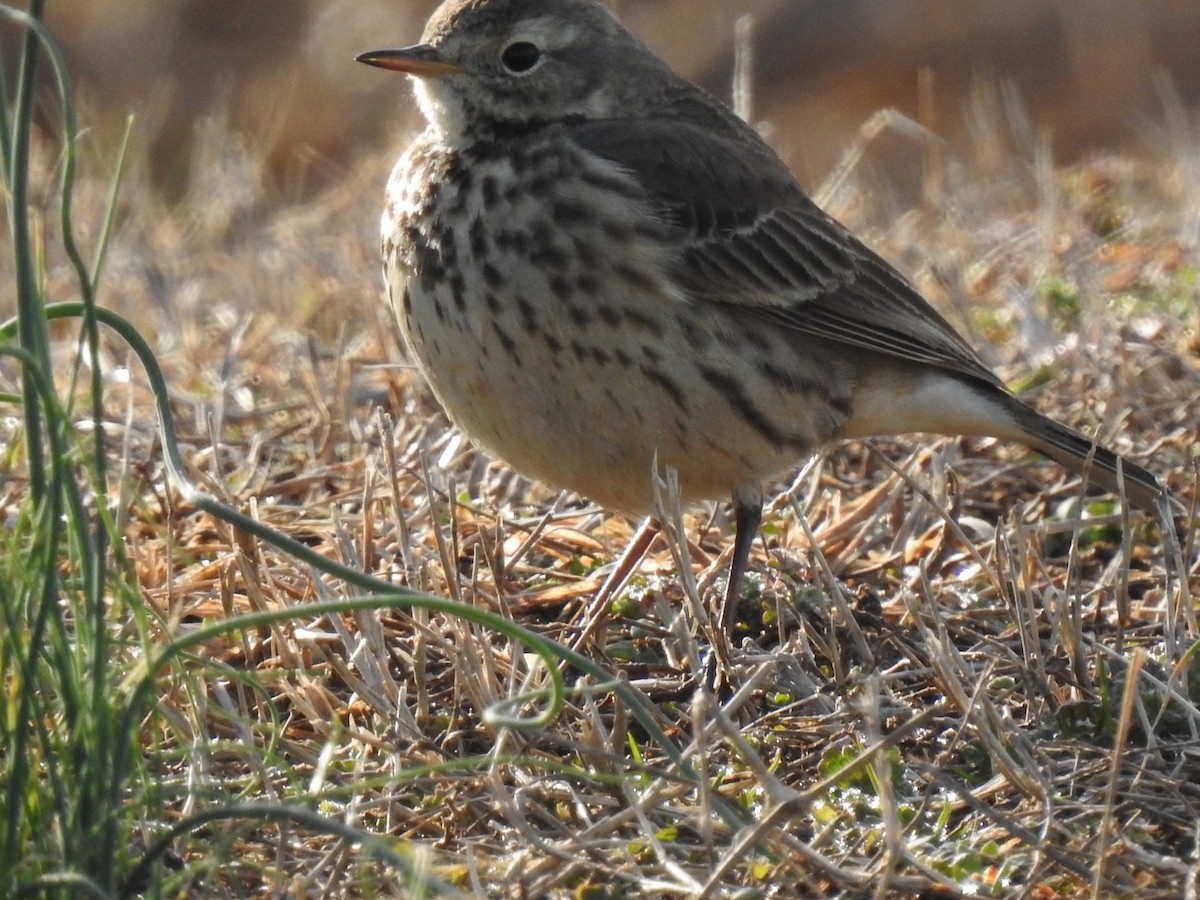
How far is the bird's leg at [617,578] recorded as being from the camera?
14.2ft

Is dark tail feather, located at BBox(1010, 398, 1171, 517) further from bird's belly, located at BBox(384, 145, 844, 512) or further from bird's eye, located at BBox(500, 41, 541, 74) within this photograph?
bird's eye, located at BBox(500, 41, 541, 74)

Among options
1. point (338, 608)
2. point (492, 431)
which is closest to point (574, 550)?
point (492, 431)

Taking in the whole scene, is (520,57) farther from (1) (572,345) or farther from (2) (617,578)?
(2) (617,578)

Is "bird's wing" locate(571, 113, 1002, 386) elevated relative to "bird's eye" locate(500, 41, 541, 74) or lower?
lower

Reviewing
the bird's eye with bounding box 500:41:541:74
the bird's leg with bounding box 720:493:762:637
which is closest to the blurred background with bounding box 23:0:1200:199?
the bird's eye with bounding box 500:41:541:74

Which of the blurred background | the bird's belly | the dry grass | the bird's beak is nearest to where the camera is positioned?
the dry grass

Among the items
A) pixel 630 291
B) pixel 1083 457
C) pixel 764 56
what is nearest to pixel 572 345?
pixel 630 291

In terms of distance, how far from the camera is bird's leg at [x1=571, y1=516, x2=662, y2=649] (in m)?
4.32

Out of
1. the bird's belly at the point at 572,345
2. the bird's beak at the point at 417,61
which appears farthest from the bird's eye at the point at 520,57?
the bird's belly at the point at 572,345

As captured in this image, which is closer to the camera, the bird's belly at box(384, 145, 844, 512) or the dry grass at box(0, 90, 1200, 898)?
the dry grass at box(0, 90, 1200, 898)

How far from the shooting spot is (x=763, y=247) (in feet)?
16.5

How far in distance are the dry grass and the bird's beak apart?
0.98 m

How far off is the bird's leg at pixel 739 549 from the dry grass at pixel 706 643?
0.09m

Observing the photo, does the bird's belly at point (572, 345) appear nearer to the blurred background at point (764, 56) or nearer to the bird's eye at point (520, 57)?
the bird's eye at point (520, 57)
